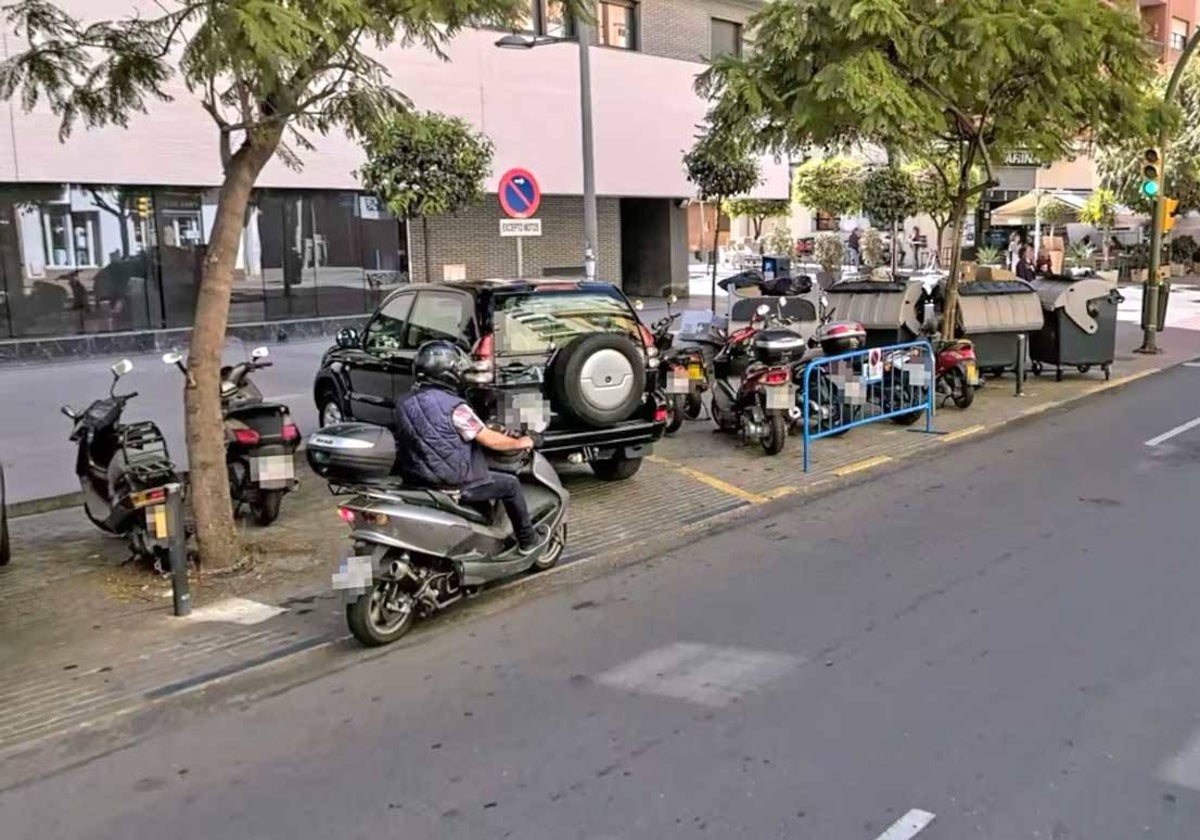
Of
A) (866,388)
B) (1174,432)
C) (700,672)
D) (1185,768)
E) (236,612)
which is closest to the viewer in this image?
(1185,768)

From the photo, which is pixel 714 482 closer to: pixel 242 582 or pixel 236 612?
pixel 242 582

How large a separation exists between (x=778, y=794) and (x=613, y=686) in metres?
1.19

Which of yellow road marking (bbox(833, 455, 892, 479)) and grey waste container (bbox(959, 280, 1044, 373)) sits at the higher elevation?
grey waste container (bbox(959, 280, 1044, 373))

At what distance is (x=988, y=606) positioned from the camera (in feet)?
18.4

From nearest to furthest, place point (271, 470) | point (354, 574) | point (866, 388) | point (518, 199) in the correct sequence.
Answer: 1. point (354, 574)
2. point (271, 470)
3. point (866, 388)
4. point (518, 199)

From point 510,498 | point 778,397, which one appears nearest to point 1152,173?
point 778,397

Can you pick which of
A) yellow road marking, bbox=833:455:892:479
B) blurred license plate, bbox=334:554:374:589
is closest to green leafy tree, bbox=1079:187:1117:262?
yellow road marking, bbox=833:455:892:479

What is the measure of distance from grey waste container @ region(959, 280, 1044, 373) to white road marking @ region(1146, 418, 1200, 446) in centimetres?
233

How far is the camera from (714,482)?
8750 millimetres

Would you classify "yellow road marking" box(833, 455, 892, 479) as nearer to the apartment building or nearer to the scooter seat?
the scooter seat

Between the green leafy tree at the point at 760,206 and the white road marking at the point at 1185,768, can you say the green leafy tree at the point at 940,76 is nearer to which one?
the white road marking at the point at 1185,768

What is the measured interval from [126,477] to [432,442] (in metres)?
2.07

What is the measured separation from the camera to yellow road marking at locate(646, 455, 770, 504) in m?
8.23

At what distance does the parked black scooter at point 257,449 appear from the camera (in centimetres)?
736
